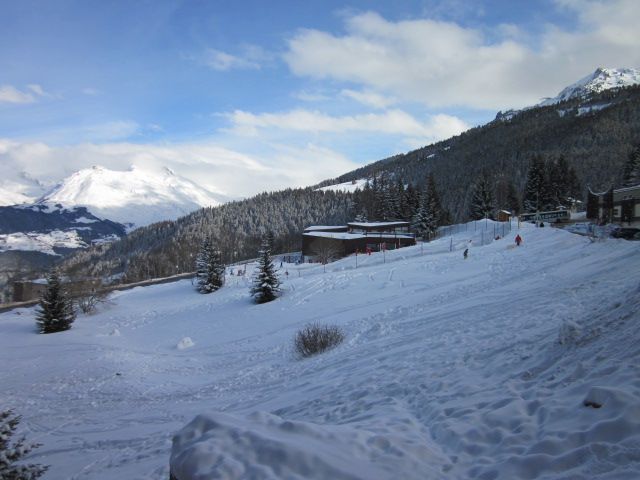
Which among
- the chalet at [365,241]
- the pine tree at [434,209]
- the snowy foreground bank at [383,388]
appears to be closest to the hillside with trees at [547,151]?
the pine tree at [434,209]

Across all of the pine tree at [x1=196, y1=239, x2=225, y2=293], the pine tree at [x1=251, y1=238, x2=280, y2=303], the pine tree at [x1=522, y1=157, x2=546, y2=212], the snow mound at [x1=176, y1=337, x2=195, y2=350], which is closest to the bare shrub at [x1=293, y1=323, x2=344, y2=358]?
the snow mound at [x1=176, y1=337, x2=195, y2=350]

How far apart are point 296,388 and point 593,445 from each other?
7.85 m

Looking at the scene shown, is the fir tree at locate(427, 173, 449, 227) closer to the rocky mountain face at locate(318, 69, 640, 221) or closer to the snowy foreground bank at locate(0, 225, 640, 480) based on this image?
the rocky mountain face at locate(318, 69, 640, 221)

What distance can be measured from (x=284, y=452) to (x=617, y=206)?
2280 inches

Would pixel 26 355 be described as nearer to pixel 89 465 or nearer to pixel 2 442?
pixel 89 465

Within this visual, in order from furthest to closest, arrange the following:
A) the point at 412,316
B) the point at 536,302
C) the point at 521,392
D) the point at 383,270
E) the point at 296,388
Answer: the point at 383,270 → the point at 412,316 → the point at 536,302 → the point at 296,388 → the point at 521,392

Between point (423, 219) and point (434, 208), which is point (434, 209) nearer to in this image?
point (434, 208)

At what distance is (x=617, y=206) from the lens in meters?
48.7

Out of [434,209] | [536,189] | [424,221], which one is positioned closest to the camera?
[536,189]

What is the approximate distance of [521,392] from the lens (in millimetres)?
6504

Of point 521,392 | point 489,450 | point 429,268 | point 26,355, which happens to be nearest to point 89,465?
point 489,450

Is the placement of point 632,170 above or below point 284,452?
above

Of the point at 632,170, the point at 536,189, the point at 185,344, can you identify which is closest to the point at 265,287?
the point at 185,344

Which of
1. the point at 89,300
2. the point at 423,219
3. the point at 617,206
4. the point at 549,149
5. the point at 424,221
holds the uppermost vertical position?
the point at 549,149
